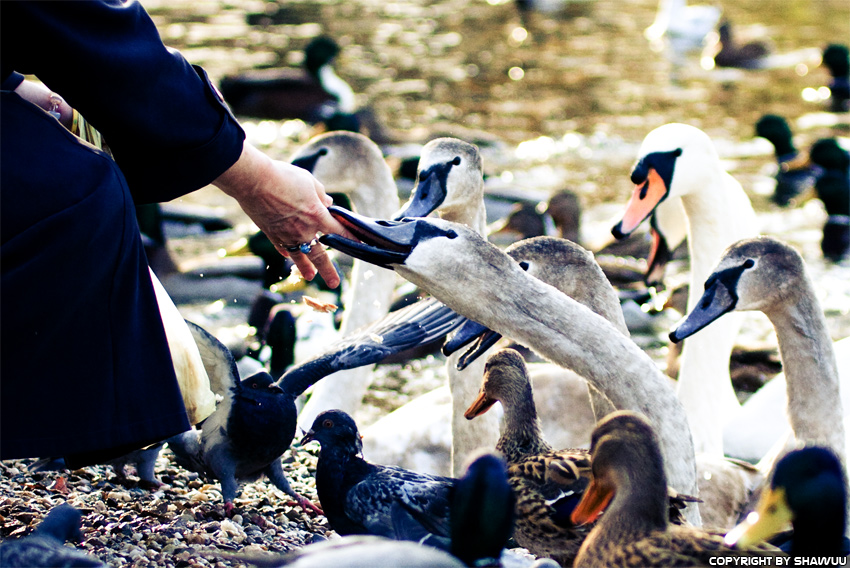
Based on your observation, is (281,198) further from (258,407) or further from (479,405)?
(479,405)

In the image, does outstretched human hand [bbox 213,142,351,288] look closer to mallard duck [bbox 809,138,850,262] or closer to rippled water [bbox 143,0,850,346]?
rippled water [bbox 143,0,850,346]

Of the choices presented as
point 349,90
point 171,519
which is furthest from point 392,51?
point 171,519

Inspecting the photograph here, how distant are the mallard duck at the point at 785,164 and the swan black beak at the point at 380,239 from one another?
9.27 metres

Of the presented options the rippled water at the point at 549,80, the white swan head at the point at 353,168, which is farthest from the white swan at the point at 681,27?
the white swan head at the point at 353,168

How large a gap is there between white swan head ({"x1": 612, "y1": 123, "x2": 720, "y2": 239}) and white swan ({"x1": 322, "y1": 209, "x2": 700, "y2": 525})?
7.80 ft

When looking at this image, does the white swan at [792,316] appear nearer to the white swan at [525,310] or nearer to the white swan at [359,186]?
the white swan at [525,310]

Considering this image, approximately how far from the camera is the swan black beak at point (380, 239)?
3.44m

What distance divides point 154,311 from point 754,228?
4467 mm

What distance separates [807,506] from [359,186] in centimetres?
430

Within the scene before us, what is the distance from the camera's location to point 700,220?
20.7 feet

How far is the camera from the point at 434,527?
4.00m

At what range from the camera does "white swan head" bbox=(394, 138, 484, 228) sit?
17.5ft

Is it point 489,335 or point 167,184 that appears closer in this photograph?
point 167,184

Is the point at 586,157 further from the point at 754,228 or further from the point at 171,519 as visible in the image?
the point at 171,519
